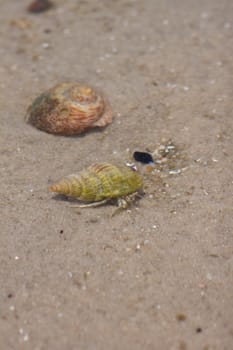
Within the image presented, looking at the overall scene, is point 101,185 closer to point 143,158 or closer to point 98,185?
point 98,185

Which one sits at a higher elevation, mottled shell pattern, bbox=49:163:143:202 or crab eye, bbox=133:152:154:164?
mottled shell pattern, bbox=49:163:143:202

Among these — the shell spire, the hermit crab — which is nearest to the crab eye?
the hermit crab

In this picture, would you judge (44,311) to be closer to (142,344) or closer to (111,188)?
(142,344)

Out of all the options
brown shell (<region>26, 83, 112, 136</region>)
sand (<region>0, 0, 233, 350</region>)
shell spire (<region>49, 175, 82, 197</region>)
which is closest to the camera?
sand (<region>0, 0, 233, 350</region>)

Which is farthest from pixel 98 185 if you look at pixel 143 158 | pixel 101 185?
pixel 143 158

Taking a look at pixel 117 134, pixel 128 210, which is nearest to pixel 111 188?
pixel 128 210

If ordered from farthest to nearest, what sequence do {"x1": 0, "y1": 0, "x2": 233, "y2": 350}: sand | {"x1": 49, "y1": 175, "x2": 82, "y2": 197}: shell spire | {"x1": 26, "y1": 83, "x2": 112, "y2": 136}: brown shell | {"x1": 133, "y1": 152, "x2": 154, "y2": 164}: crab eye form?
{"x1": 26, "y1": 83, "x2": 112, "y2": 136}: brown shell < {"x1": 133, "y1": 152, "x2": 154, "y2": 164}: crab eye < {"x1": 49, "y1": 175, "x2": 82, "y2": 197}: shell spire < {"x1": 0, "y1": 0, "x2": 233, "y2": 350}: sand

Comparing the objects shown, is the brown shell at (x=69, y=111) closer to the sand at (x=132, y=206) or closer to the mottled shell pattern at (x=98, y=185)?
the sand at (x=132, y=206)

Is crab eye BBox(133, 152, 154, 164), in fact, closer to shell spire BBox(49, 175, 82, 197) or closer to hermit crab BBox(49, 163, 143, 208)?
hermit crab BBox(49, 163, 143, 208)
